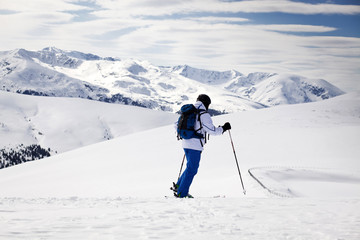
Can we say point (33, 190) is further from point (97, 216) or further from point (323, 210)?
point (323, 210)

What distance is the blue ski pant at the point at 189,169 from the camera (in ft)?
31.7

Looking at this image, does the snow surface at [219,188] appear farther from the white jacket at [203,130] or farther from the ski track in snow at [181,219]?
the white jacket at [203,130]

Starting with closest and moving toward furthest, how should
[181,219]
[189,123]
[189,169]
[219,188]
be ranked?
[181,219], [189,123], [189,169], [219,188]

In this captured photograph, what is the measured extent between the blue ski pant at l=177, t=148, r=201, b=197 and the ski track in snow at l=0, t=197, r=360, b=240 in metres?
1.03

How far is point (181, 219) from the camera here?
6688 mm

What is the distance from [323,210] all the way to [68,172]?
22959 mm

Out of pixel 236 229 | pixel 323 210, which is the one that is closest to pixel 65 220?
pixel 236 229

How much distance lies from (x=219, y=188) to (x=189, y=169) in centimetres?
575

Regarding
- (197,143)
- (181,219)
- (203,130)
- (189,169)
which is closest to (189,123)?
(203,130)

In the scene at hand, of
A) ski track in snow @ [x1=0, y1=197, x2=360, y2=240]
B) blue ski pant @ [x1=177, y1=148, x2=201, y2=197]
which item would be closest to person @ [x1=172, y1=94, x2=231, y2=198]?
blue ski pant @ [x1=177, y1=148, x2=201, y2=197]

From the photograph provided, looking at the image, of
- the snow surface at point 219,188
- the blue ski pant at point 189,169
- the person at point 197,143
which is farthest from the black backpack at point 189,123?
the snow surface at point 219,188

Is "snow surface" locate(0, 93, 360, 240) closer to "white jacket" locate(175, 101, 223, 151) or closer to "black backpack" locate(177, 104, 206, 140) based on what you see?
"white jacket" locate(175, 101, 223, 151)

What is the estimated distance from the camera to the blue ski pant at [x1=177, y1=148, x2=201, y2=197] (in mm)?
9656

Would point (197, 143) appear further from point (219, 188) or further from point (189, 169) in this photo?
point (219, 188)
